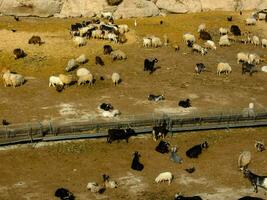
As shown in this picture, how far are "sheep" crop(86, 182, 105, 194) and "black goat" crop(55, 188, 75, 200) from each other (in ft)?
3.64

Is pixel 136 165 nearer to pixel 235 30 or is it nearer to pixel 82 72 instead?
pixel 82 72

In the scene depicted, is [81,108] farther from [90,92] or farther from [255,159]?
[255,159]

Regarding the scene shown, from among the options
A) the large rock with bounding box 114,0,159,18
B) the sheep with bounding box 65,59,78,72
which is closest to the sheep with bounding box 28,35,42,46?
the sheep with bounding box 65,59,78,72

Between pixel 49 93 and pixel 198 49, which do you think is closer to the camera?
pixel 49 93

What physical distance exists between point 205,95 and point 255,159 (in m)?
9.90

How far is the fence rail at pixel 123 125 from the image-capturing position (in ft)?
120

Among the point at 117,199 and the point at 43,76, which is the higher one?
the point at 43,76

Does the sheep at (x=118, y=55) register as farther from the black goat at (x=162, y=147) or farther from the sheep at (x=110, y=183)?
the sheep at (x=110, y=183)

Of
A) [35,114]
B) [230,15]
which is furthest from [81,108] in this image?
[230,15]

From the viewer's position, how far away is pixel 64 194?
3045 centimetres

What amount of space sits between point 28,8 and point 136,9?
1116 cm

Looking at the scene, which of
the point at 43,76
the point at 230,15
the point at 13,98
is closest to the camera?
the point at 13,98

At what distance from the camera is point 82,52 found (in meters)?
51.8

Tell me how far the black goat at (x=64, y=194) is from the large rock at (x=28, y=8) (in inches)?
1476
